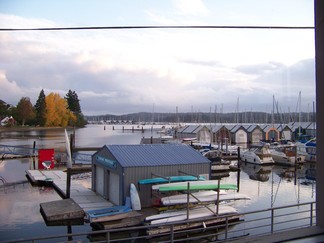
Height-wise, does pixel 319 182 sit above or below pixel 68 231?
above

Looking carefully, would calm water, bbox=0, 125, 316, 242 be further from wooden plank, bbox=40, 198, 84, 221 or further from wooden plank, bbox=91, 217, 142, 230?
wooden plank, bbox=91, 217, 142, 230

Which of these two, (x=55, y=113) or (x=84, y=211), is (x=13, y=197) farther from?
(x=55, y=113)

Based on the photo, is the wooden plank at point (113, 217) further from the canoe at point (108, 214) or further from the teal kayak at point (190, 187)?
the teal kayak at point (190, 187)

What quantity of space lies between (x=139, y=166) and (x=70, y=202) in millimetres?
4310

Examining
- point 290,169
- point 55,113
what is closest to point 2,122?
point 55,113

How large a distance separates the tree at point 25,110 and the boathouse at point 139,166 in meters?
112

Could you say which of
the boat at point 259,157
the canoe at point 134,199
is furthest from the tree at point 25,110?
the canoe at point 134,199

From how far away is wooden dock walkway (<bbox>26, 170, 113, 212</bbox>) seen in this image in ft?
60.5

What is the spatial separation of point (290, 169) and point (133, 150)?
27.4 metres

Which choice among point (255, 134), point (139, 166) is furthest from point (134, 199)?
point (255, 134)

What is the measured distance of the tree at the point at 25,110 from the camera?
406 feet

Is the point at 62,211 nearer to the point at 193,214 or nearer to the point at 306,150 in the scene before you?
the point at 193,214

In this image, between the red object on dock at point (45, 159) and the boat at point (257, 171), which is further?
the boat at point (257, 171)

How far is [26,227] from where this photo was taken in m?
15.7
